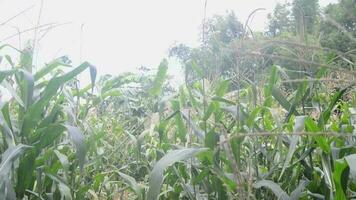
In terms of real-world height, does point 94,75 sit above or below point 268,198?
above

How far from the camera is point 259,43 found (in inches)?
23.3

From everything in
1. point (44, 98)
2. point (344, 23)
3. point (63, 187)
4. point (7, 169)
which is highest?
point (344, 23)

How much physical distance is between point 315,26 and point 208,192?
0.53m

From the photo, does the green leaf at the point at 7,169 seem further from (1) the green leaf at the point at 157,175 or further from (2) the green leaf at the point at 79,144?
(1) the green leaf at the point at 157,175

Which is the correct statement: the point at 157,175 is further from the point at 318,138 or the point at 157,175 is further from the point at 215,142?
the point at 318,138

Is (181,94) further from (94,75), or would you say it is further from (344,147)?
(344,147)

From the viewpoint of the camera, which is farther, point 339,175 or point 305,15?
point 305,15

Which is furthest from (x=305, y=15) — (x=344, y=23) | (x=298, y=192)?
(x=298, y=192)

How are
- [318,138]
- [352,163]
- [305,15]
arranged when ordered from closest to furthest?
[352,163] < [318,138] < [305,15]

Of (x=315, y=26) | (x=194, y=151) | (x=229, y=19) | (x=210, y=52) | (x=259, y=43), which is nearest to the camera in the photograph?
(x=259, y=43)

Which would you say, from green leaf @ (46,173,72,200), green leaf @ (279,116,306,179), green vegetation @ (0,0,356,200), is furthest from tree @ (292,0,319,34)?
green leaf @ (46,173,72,200)

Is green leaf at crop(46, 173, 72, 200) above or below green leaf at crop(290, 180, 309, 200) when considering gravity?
below

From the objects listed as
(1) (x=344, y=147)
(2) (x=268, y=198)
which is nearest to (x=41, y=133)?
(2) (x=268, y=198)

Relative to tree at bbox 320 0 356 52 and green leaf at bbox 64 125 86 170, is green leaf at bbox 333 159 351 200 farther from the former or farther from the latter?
green leaf at bbox 64 125 86 170
